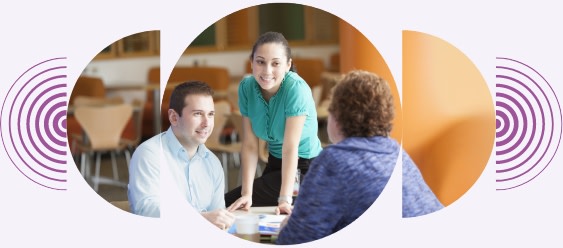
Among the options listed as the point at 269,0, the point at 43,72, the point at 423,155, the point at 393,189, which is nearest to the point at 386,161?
the point at 393,189

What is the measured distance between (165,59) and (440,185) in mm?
1018

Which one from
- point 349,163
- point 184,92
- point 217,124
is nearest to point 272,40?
point 184,92

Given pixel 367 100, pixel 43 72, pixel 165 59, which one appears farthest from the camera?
pixel 43 72

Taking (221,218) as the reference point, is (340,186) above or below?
above

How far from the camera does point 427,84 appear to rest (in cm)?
271

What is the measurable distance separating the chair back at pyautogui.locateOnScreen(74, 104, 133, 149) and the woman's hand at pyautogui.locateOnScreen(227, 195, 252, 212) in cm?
362

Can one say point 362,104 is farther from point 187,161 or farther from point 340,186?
point 187,161

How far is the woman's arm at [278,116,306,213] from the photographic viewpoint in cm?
242

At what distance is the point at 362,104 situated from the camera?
2293 millimetres

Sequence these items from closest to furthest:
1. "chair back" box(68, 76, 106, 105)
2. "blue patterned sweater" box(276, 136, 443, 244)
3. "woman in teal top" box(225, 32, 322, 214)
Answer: "blue patterned sweater" box(276, 136, 443, 244) < "woman in teal top" box(225, 32, 322, 214) < "chair back" box(68, 76, 106, 105)

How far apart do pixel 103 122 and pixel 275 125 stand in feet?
12.5

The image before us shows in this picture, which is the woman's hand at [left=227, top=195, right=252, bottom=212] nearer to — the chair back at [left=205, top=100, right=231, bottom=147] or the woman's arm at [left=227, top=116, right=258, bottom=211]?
the woman's arm at [left=227, top=116, right=258, bottom=211]

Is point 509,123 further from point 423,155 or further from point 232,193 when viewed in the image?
point 232,193

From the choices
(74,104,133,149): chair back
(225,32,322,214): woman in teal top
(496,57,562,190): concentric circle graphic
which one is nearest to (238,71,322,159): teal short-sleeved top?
(225,32,322,214): woman in teal top
